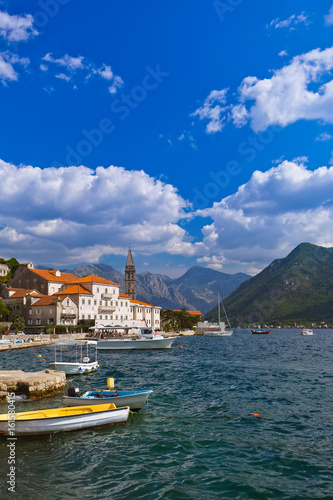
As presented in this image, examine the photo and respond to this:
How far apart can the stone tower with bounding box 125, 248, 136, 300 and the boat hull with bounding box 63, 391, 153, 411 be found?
5308 inches

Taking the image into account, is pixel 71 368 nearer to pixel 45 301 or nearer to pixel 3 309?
pixel 45 301

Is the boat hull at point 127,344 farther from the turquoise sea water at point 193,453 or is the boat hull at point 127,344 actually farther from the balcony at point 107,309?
the balcony at point 107,309

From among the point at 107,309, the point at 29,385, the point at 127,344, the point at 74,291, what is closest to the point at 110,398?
the point at 29,385

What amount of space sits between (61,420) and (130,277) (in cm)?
14469

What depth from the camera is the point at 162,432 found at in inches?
595

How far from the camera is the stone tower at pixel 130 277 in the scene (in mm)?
154500

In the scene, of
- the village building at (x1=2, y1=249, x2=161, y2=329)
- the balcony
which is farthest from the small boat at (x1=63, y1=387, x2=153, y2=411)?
the balcony

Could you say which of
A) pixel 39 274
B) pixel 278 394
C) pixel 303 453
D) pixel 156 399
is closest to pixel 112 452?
pixel 303 453

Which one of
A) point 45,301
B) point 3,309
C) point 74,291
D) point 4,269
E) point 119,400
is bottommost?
point 119,400

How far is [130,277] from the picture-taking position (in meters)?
159

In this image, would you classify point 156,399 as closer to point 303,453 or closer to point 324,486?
point 303,453

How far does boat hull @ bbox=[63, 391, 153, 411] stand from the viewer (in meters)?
17.3

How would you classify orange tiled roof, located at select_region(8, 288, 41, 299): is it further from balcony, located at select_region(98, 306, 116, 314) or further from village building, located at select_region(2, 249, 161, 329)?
balcony, located at select_region(98, 306, 116, 314)

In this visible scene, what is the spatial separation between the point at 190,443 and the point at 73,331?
80834mm
